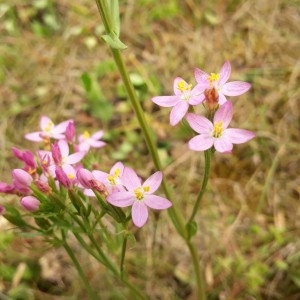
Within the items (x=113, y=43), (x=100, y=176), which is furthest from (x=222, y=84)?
(x=100, y=176)

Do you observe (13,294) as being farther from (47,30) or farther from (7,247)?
(47,30)

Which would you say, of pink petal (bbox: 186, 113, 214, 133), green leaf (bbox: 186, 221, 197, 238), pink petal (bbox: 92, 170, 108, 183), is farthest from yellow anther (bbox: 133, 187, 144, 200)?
green leaf (bbox: 186, 221, 197, 238)

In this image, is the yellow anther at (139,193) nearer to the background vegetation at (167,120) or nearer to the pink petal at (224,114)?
the pink petal at (224,114)

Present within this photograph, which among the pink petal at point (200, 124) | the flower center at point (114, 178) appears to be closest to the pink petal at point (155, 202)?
the flower center at point (114, 178)

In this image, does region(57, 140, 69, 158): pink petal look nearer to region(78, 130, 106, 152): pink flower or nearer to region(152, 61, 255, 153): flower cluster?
region(78, 130, 106, 152): pink flower

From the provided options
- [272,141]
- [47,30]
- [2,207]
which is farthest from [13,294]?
[47,30]

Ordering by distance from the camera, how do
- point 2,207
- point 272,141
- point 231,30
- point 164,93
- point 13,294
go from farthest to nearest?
point 231,30 < point 164,93 < point 272,141 < point 13,294 < point 2,207

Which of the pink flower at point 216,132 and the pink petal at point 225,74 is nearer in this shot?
the pink flower at point 216,132
